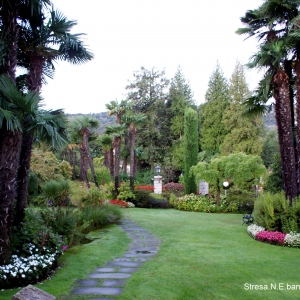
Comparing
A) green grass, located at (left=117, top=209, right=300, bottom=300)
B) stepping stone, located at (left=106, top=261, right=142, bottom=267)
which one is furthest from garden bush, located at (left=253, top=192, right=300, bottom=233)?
stepping stone, located at (left=106, top=261, right=142, bottom=267)

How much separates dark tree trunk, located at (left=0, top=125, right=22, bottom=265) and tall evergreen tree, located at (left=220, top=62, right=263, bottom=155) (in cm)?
2648

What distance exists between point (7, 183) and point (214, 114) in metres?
28.9

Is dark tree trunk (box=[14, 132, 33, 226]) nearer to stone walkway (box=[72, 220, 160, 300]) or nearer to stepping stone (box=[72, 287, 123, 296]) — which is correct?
stone walkway (box=[72, 220, 160, 300])

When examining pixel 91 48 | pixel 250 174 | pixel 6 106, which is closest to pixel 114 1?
pixel 91 48

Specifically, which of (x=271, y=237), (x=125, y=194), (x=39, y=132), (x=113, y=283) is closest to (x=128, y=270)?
(x=113, y=283)

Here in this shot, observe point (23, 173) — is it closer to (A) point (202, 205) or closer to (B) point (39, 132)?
(B) point (39, 132)

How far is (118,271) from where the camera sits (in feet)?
17.6

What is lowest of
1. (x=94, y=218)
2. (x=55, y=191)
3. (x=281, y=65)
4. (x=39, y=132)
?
(x=94, y=218)

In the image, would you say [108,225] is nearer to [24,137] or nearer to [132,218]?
[132,218]

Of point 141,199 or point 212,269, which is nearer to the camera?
point 212,269

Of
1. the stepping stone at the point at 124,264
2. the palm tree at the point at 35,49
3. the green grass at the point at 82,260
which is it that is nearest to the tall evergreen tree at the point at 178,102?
the green grass at the point at 82,260

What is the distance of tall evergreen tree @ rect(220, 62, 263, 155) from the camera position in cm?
2952

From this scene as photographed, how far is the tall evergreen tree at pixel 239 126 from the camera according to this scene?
2952cm

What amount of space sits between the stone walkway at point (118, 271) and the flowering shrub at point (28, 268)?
0.61m
